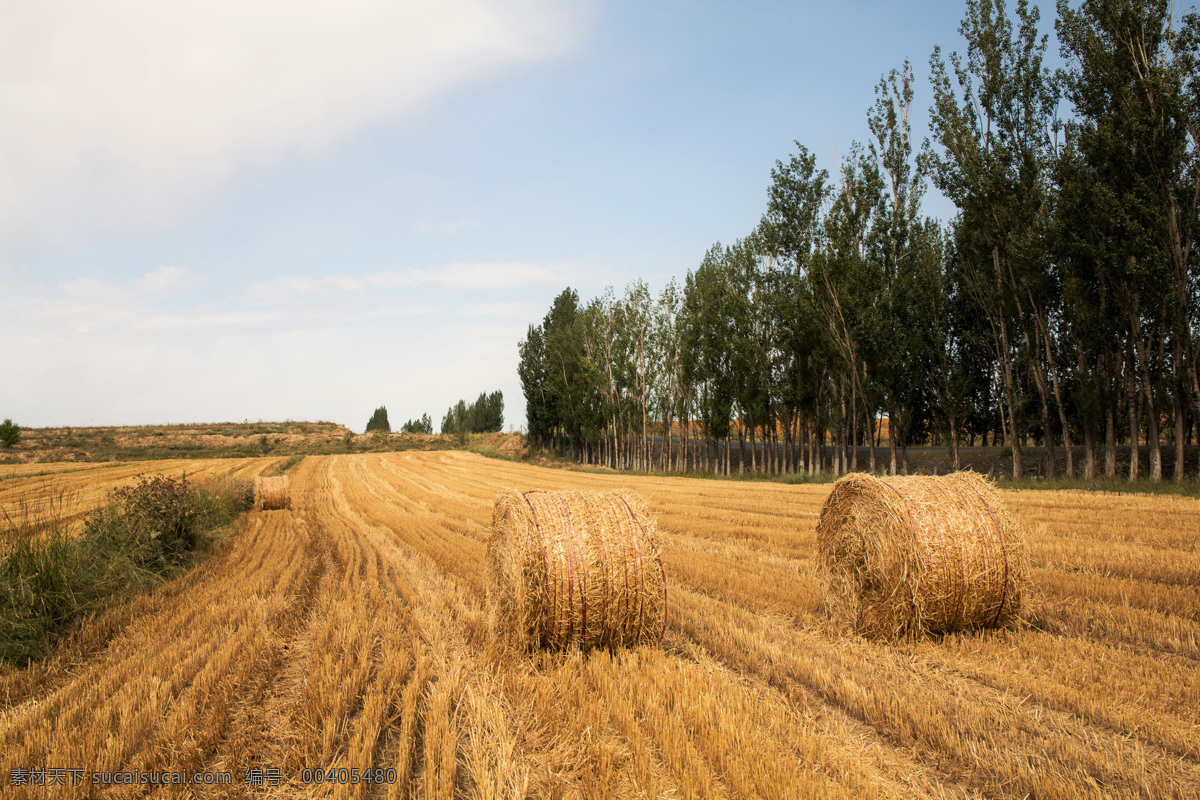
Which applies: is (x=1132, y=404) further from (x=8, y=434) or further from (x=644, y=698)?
(x=8, y=434)

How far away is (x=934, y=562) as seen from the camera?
5.19 meters

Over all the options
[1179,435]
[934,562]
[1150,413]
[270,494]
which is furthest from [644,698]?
[1150,413]

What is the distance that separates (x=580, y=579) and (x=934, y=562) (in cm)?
Result: 306

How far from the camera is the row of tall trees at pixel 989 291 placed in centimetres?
1764

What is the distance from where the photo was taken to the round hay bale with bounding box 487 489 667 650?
4965mm

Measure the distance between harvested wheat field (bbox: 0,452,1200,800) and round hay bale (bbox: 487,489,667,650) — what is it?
0.72 feet

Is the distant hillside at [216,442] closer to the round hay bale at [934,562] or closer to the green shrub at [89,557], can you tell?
the green shrub at [89,557]

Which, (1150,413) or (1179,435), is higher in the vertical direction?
(1150,413)

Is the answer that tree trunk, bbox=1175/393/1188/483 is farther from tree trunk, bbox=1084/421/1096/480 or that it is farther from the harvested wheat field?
the harvested wheat field

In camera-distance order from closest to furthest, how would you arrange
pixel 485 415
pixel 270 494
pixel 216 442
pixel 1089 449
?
pixel 270 494, pixel 1089 449, pixel 216 442, pixel 485 415

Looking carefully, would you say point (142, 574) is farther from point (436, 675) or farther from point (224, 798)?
point (224, 798)

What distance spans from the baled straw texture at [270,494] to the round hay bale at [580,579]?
46.2 ft

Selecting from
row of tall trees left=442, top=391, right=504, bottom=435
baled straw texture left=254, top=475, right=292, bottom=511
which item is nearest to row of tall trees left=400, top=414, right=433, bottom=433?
row of tall trees left=442, top=391, right=504, bottom=435

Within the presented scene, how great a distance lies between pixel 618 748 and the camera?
3.46m
